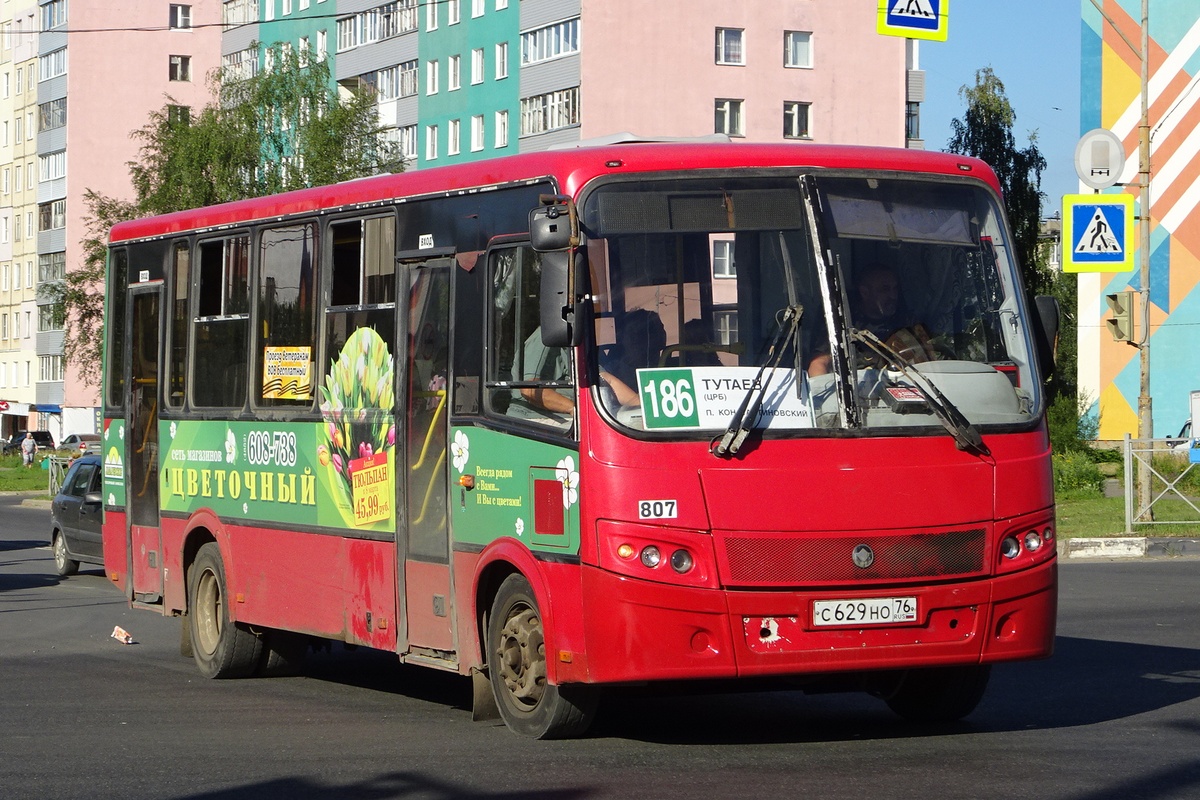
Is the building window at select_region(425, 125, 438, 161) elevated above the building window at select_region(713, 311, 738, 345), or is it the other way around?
the building window at select_region(425, 125, 438, 161)

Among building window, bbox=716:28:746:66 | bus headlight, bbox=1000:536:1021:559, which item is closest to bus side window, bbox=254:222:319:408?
bus headlight, bbox=1000:536:1021:559

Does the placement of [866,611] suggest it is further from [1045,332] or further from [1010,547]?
[1045,332]

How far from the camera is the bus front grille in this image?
877 centimetres

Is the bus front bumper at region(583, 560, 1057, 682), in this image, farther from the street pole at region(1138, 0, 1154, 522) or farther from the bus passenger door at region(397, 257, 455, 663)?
the street pole at region(1138, 0, 1154, 522)

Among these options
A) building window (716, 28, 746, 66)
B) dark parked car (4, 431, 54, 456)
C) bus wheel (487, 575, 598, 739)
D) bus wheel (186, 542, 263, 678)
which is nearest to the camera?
bus wheel (487, 575, 598, 739)

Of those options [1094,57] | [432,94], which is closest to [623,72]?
[432,94]

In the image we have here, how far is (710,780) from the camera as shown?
835 cm

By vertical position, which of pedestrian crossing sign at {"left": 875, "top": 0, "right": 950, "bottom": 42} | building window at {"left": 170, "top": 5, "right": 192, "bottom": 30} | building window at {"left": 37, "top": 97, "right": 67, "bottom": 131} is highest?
building window at {"left": 170, "top": 5, "right": 192, "bottom": 30}

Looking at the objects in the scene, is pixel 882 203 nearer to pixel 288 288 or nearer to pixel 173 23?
pixel 288 288

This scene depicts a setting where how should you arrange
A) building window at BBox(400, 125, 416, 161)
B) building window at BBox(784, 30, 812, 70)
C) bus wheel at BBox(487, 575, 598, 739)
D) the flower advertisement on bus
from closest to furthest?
bus wheel at BBox(487, 575, 598, 739) < the flower advertisement on bus < building window at BBox(784, 30, 812, 70) < building window at BBox(400, 125, 416, 161)

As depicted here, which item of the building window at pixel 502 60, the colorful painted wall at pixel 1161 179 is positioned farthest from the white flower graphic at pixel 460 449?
the building window at pixel 502 60

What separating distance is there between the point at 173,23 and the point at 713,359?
97415 mm

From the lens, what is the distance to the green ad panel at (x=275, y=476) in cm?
1138

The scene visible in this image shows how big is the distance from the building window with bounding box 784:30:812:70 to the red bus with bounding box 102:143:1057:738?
63.5 m
